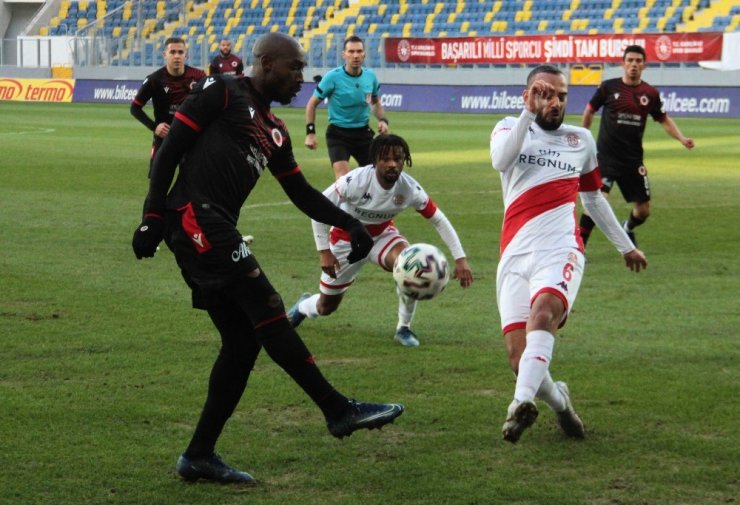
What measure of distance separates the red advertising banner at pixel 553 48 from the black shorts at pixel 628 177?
24465 mm

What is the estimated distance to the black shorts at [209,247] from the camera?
227 inches

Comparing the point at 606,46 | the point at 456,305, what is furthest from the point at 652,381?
the point at 606,46

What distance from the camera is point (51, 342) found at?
9109mm

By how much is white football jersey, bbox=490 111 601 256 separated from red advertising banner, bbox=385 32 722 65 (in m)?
32.0

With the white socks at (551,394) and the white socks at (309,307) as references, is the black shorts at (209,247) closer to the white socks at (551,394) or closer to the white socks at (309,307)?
the white socks at (551,394)

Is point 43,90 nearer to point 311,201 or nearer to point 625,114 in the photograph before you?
point 625,114

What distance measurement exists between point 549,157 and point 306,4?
4764 centimetres

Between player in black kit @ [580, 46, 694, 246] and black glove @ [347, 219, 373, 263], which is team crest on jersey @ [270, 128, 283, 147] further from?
player in black kit @ [580, 46, 694, 246]

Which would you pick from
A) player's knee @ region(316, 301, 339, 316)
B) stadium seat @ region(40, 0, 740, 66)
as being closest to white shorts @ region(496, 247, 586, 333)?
player's knee @ region(316, 301, 339, 316)

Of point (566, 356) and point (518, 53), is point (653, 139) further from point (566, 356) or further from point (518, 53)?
point (566, 356)

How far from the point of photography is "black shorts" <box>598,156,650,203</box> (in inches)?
563

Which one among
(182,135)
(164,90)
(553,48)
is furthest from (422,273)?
(553,48)

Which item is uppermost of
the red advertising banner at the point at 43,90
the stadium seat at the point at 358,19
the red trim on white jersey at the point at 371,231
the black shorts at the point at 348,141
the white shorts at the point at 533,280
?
the white shorts at the point at 533,280

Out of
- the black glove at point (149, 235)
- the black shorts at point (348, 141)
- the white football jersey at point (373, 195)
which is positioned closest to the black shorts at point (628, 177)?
the black shorts at point (348, 141)
